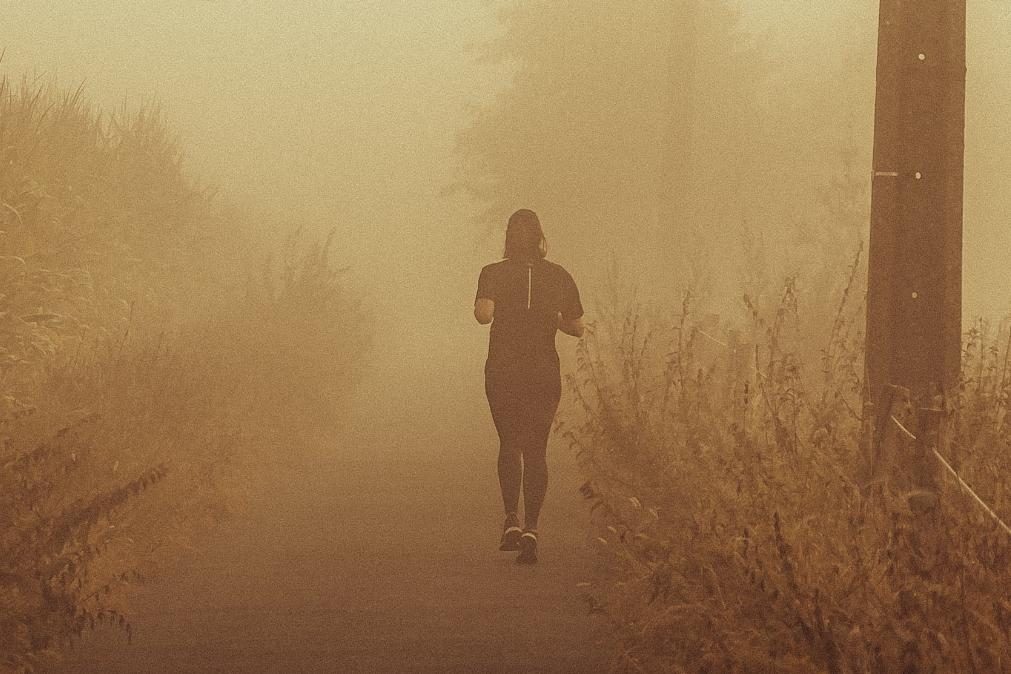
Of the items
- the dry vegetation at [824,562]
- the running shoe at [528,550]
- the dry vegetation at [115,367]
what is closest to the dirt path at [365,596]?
the running shoe at [528,550]

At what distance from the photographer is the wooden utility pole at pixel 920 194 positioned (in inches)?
224

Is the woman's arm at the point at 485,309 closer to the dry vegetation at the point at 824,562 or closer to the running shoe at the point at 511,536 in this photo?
the running shoe at the point at 511,536

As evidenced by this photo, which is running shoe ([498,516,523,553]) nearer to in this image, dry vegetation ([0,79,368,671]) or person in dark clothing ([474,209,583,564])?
person in dark clothing ([474,209,583,564])

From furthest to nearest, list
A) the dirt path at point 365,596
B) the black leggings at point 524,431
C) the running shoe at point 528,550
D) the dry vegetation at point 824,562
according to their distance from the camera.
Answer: the black leggings at point 524,431 < the running shoe at point 528,550 < the dirt path at point 365,596 < the dry vegetation at point 824,562

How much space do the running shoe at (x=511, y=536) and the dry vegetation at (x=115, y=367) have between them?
6.65 feet

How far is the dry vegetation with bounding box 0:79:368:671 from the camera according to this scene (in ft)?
21.3

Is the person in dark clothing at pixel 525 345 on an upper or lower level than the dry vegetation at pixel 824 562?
upper

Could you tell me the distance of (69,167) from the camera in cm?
1541

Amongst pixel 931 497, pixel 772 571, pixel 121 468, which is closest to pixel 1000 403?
pixel 931 497

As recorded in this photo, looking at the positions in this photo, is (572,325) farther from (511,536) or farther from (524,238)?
(511,536)

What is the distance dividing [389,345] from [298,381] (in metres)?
24.0

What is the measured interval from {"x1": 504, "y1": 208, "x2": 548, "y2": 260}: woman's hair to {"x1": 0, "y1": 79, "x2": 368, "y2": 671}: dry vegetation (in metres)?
2.44

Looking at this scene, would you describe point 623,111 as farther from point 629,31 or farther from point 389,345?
point 389,345

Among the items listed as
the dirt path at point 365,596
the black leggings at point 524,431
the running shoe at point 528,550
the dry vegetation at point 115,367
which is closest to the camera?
the dirt path at point 365,596
